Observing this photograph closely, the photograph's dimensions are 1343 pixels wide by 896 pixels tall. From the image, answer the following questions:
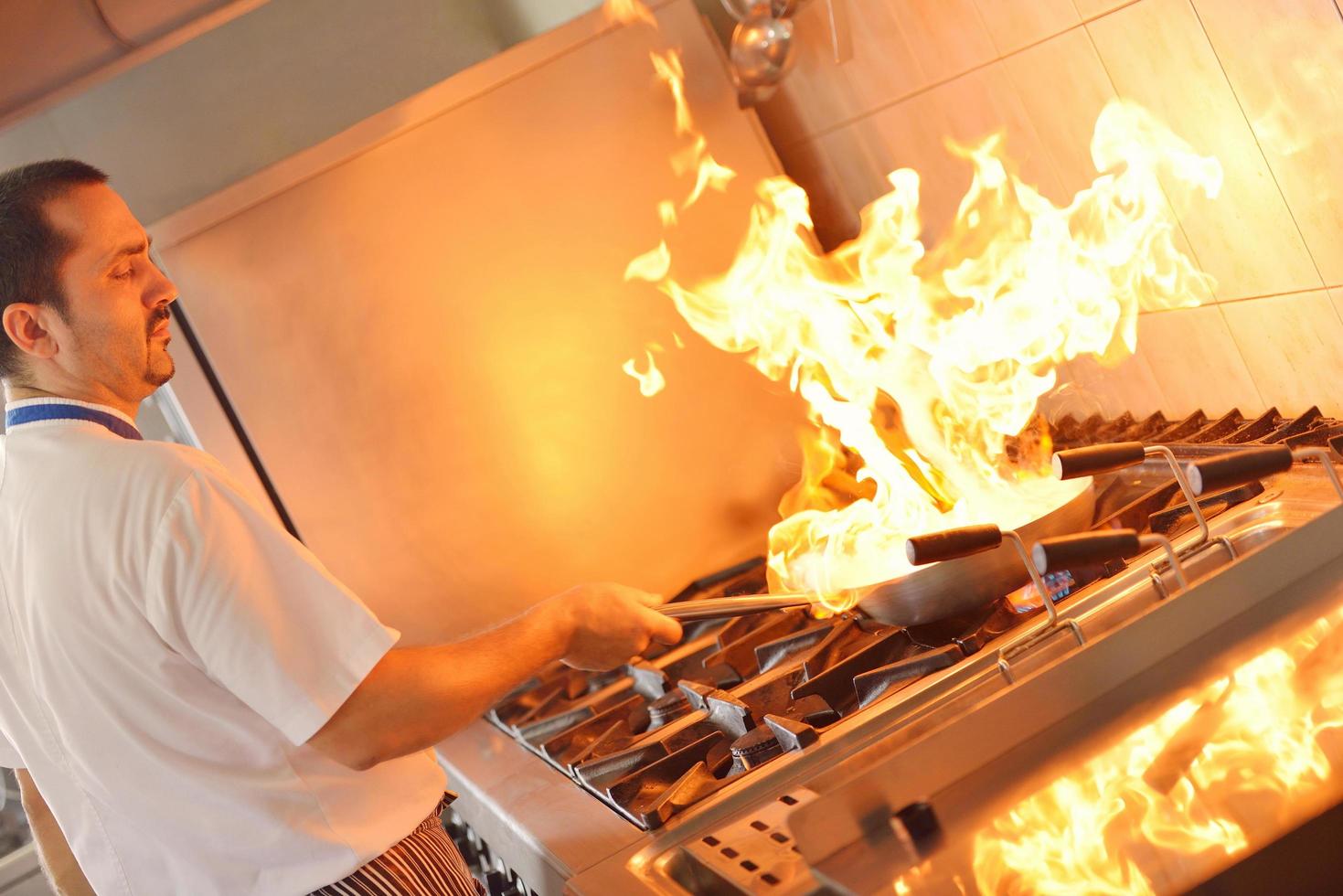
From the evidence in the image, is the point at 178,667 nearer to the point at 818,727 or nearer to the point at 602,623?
the point at 602,623

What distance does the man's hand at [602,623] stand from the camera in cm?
149

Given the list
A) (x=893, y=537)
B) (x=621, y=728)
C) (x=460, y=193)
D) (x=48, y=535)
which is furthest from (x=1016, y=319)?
(x=48, y=535)

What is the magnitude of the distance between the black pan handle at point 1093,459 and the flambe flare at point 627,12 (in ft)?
4.17

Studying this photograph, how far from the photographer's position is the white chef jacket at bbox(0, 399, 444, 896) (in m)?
1.24

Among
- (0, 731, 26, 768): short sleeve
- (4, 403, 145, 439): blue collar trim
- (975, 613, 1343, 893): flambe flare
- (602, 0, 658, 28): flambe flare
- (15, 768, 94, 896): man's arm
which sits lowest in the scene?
(975, 613, 1343, 893): flambe flare

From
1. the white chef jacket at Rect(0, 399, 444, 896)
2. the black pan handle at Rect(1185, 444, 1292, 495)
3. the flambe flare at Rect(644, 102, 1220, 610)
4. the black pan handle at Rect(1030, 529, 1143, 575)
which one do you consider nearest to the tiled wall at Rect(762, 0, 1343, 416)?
the flambe flare at Rect(644, 102, 1220, 610)

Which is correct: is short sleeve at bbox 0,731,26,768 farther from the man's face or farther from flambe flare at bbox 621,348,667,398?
flambe flare at bbox 621,348,667,398

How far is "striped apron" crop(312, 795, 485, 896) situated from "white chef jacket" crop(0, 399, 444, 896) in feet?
0.06

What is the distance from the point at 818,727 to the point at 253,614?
615mm

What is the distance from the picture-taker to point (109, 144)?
7.40 ft

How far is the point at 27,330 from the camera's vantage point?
4.42ft

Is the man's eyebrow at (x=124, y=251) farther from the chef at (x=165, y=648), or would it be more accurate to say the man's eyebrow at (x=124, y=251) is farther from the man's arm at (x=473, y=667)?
the man's arm at (x=473, y=667)

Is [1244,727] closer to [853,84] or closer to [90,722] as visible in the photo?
[90,722]

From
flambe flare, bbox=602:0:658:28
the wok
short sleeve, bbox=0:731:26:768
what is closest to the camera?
the wok
